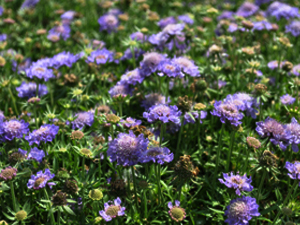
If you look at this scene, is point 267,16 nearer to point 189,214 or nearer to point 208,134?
point 208,134

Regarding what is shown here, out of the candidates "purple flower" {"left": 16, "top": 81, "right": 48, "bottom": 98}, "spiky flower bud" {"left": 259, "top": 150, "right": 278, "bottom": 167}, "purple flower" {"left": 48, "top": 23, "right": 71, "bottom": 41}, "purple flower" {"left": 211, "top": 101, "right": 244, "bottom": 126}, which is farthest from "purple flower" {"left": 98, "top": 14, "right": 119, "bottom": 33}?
"spiky flower bud" {"left": 259, "top": 150, "right": 278, "bottom": 167}

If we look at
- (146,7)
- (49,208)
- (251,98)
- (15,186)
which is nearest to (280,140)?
(251,98)

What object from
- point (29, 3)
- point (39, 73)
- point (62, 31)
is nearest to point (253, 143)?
point (39, 73)

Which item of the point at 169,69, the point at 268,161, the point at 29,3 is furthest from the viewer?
the point at 29,3

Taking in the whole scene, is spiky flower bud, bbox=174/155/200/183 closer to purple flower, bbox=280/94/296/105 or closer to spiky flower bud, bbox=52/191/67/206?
spiky flower bud, bbox=52/191/67/206

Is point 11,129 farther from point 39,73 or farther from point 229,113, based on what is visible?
point 229,113

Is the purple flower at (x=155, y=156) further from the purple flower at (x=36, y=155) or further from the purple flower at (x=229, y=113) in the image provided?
the purple flower at (x=36, y=155)
